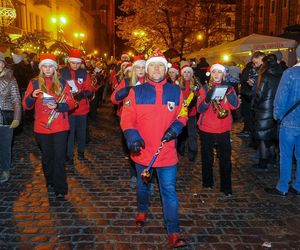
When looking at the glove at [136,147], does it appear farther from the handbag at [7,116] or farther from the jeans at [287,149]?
the handbag at [7,116]

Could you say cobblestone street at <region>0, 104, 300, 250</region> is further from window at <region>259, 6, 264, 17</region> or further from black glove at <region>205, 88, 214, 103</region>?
window at <region>259, 6, 264, 17</region>

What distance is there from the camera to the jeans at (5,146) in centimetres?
681

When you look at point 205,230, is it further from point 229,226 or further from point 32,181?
point 32,181

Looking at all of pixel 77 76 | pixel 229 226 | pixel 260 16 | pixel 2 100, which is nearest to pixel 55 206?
pixel 2 100

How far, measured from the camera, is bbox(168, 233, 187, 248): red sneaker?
440 centimetres

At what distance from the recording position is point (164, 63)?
174 inches

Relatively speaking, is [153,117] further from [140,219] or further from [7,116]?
[7,116]

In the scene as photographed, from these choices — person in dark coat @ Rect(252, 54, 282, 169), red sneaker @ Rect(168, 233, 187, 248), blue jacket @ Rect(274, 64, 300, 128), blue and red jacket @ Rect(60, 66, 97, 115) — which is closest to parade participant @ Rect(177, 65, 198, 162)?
person in dark coat @ Rect(252, 54, 282, 169)

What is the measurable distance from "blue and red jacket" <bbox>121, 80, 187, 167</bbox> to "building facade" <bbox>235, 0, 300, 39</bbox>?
29.1m

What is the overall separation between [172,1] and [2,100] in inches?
981

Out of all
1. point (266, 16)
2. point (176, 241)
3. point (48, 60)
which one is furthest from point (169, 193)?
point (266, 16)

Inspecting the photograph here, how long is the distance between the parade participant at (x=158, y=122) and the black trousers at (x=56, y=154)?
6.05 ft

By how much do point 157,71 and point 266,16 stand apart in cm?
3812

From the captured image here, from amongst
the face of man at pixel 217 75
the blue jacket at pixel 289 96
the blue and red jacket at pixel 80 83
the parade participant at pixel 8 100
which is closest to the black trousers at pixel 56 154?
the parade participant at pixel 8 100
